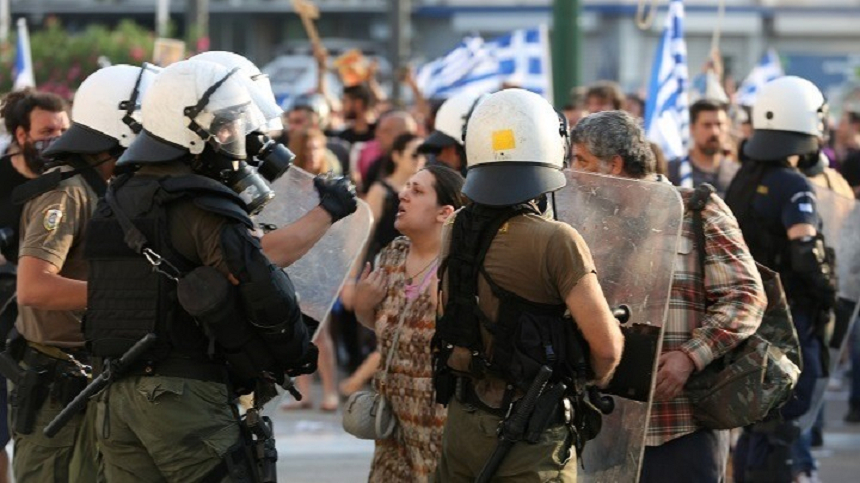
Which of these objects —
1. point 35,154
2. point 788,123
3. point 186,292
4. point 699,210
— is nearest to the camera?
point 186,292

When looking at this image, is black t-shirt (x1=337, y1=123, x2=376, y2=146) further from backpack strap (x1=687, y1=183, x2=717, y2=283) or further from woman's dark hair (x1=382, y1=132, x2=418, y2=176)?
backpack strap (x1=687, y1=183, x2=717, y2=283)

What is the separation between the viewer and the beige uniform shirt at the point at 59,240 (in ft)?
18.2

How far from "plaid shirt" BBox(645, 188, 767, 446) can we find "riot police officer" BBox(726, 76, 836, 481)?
176 centimetres

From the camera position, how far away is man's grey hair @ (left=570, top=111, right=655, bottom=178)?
5430mm

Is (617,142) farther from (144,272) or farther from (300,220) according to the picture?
(144,272)

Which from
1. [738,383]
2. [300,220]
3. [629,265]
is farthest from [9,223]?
[738,383]

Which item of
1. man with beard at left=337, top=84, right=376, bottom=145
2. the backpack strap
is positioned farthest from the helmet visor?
man with beard at left=337, top=84, right=376, bottom=145

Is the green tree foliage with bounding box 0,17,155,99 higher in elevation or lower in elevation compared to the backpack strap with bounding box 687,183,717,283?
higher

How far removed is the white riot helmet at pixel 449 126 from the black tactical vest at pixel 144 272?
3.59 m

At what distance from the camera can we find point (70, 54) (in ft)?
67.9

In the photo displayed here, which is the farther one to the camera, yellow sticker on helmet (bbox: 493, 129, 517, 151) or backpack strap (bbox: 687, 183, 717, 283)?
backpack strap (bbox: 687, 183, 717, 283)

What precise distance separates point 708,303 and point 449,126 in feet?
10.2

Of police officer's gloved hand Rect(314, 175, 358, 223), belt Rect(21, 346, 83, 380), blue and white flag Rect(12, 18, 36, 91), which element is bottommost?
belt Rect(21, 346, 83, 380)

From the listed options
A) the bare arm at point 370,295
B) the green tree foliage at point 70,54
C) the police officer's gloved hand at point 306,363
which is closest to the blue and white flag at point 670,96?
the bare arm at point 370,295
